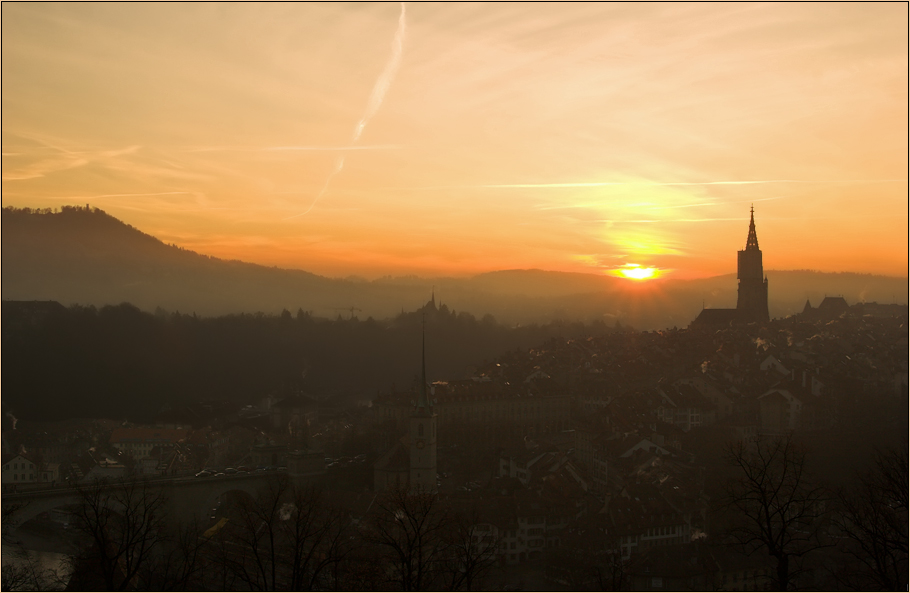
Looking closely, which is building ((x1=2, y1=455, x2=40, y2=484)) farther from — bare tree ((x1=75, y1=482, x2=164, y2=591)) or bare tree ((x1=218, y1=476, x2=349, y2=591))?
bare tree ((x1=218, y1=476, x2=349, y2=591))

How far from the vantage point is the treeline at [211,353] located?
223ft

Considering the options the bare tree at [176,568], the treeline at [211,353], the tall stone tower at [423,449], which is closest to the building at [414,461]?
the tall stone tower at [423,449]

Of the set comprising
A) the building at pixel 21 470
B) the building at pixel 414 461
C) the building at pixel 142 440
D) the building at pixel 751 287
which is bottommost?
the building at pixel 21 470

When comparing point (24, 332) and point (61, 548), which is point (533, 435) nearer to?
point (61, 548)

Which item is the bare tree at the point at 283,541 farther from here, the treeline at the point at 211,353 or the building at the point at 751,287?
the building at the point at 751,287

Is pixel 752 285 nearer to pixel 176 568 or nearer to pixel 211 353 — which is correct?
pixel 211 353

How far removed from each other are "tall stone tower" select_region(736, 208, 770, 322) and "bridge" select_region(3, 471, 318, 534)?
47624 millimetres

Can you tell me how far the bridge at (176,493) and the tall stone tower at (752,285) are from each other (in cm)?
4762

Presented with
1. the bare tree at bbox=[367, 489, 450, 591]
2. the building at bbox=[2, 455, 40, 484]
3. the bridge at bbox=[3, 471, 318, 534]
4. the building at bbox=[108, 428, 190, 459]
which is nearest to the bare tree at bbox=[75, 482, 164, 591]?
the bridge at bbox=[3, 471, 318, 534]

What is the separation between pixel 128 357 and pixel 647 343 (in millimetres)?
39816

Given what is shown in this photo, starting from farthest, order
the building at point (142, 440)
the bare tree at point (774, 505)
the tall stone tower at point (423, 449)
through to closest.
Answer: the building at point (142, 440)
the tall stone tower at point (423, 449)
the bare tree at point (774, 505)

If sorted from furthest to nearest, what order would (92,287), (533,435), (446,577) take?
(92,287) → (533,435) → (446,577)

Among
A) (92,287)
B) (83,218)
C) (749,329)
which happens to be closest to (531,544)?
(749,329)

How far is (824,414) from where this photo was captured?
43.7 m
